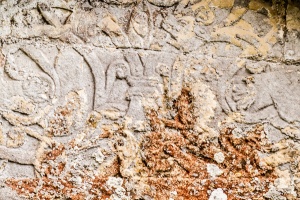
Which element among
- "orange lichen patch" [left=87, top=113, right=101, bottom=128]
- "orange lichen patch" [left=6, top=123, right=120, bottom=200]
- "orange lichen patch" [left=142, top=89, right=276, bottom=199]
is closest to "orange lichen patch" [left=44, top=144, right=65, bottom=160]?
"orange lichen patch" [left=6, top=123, right=120, bottom=200]

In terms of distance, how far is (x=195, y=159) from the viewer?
1659 mm

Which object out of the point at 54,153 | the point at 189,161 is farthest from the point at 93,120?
the point at 189,161

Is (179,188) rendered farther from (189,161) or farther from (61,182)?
(61,182)

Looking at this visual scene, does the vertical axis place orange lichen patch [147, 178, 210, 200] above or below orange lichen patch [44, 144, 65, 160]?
below

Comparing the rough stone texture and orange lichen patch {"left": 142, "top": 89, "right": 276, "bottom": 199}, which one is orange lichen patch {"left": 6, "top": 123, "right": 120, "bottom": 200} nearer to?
the rough stone texture

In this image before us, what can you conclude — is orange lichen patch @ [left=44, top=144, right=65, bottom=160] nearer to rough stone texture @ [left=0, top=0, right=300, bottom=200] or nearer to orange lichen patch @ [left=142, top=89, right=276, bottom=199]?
rough stone texture @ [left=0, top=0, right=300, bottom=200]

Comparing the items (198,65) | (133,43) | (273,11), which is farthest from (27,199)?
(273,11)

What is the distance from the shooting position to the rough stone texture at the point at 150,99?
1588 mm

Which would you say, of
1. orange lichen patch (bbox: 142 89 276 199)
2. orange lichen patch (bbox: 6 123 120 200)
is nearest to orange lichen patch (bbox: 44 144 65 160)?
orange lichen patch (bbox: 6 123 120 200)

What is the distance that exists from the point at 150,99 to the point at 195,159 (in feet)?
0.95

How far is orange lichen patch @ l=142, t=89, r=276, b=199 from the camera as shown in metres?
1.64

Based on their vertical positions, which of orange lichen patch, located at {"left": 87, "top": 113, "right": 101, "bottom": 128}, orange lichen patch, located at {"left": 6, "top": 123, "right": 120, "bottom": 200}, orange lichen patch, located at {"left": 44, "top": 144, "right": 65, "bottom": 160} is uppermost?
orange lichen patch, located at {"left": 87, "top": 113, "right": 101, "bottom": 128}

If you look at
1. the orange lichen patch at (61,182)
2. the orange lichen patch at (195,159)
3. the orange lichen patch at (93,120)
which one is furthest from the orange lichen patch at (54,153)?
the orange lichen patch at (195,159)

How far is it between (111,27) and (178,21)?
27 cm
